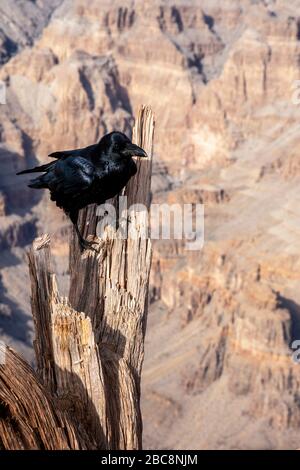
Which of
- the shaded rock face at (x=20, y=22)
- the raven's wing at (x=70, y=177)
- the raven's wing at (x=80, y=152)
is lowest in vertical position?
the raven's wing at (x=70, y=177)

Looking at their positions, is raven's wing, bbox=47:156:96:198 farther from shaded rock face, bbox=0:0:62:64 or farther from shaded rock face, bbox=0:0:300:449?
shaded rock face, bbox=0:0:62:64

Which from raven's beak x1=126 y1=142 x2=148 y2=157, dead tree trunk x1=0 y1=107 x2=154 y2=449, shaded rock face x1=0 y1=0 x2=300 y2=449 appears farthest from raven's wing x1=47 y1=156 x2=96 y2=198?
shaded rock face x1=0 y1=0 x2=300 y2=449

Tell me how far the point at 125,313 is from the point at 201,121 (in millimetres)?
106719

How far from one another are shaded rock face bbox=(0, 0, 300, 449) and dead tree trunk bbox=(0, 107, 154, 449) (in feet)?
136

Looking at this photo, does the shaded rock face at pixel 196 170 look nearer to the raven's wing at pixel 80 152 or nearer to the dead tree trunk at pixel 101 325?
the dead tree trunk at pixel 101 325

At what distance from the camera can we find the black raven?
7922 mm

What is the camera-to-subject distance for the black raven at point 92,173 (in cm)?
792

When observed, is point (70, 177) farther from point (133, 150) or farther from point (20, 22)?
point (20, 22)

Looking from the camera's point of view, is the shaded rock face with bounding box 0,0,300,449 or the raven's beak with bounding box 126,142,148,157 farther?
the shaded rock face with bounding box 0,0,300,449

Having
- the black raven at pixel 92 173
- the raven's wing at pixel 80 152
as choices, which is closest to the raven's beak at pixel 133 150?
the black raven at pixel 92 173

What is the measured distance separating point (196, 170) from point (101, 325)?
101766 millimetres

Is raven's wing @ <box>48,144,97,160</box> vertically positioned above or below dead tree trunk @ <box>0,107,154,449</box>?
above

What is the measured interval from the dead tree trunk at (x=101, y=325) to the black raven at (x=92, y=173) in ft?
1.54

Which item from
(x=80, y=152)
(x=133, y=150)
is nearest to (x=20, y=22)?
(x=80, y=152)
